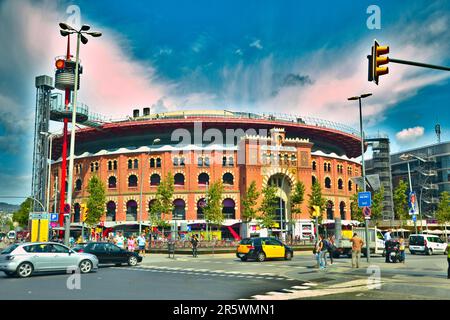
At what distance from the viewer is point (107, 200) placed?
64688 millimetres

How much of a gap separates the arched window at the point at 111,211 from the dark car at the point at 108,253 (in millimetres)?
40288

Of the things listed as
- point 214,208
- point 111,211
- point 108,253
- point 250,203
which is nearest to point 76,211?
point 111,211

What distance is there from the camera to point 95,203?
190 feet

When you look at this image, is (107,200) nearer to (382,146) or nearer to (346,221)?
(346,221)

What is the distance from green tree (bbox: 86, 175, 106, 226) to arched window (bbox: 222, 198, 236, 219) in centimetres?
1646

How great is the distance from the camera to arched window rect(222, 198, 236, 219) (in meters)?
62.5

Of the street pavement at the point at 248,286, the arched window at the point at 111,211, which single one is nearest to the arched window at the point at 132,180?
the arched window at the point at 111,211

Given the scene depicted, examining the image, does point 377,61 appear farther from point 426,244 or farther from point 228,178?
point 228,178

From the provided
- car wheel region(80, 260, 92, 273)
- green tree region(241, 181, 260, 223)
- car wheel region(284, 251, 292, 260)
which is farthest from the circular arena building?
car wheel region(80, 260, 92, 273)

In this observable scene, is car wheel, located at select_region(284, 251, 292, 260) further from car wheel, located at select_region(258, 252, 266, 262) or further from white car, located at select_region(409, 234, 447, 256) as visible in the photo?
white car, located at select_region(409, 234, 447, 256)

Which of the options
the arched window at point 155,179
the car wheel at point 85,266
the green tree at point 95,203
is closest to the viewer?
the car wheel at point 85,266

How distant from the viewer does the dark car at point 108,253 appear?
969 inches

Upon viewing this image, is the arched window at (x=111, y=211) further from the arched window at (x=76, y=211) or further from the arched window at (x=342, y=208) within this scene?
the arched window at (x=342, y=208)

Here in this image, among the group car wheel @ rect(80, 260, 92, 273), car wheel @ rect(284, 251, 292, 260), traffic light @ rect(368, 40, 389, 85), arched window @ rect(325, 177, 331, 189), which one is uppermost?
arched window @ rect(325, 177, 331, 189)
